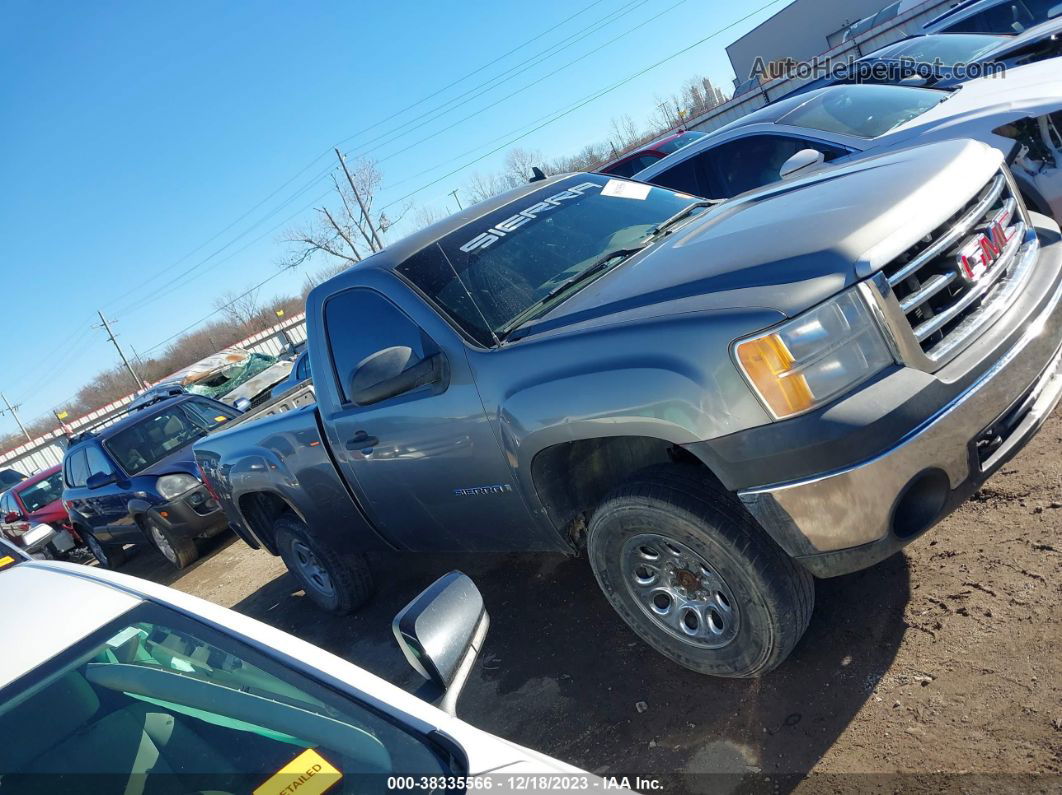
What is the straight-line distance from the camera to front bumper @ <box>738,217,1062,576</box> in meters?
2.15

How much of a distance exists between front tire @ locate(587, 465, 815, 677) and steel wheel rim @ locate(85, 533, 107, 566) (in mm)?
9665

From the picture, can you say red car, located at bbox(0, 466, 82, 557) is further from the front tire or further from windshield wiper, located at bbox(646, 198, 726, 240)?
the front tire

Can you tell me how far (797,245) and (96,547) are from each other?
35.6 ft

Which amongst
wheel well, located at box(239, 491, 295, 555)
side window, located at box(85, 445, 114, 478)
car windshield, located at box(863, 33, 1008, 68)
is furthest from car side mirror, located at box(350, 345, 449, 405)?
side window, located at box(85, 445, 114, 478)

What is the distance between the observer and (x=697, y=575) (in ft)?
8.57

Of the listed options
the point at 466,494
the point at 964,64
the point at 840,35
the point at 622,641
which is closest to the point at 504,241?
the point at 466,494

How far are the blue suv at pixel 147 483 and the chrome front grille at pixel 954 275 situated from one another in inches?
313

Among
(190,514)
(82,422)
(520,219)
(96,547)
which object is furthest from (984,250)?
(82,422)

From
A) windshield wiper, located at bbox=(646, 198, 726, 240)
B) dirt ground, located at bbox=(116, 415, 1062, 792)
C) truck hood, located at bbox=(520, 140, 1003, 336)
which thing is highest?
windshield wiper, located at bbox=(646, 198, 726, 240)

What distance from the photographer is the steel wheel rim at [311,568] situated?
489 cm

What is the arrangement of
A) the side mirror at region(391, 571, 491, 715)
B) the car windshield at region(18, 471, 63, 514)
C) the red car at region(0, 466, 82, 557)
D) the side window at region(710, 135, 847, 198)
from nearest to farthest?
the side mirror at region(391, 571, 491, 715), the side window at region(710, 135, 847, 198), the red car at region(0, 466, 82, 557), the car windshield at region(18, 471, 63, 514)

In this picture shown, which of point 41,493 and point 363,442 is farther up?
point 41,493

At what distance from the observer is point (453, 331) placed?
309 centimetres

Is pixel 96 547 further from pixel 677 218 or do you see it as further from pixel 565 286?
pixel 677 218
